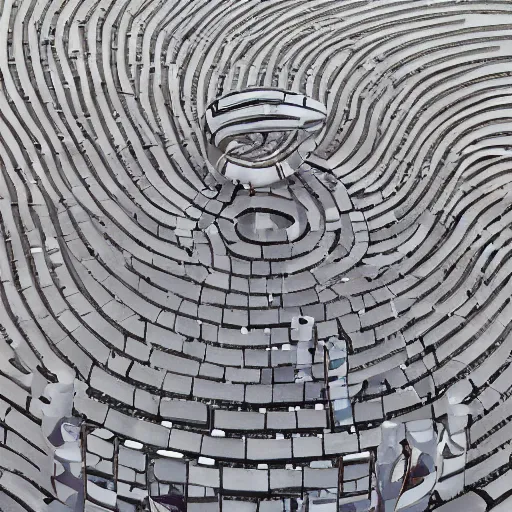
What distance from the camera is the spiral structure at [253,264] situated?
1.91 ft

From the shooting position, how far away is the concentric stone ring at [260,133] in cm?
67

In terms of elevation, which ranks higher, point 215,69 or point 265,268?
point 215,69

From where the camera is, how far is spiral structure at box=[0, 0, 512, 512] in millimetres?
582

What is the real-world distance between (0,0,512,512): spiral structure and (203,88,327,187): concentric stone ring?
0.03 ft

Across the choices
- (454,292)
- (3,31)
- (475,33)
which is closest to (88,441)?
(454,292)

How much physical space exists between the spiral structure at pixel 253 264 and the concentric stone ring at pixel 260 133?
0.01m

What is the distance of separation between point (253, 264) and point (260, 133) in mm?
114

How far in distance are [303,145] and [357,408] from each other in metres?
0.23

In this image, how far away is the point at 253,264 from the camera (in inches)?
25.5

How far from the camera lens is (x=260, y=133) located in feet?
2.24

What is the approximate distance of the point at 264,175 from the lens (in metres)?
0.68

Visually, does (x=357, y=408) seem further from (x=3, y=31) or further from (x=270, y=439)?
(x=3, y=31)

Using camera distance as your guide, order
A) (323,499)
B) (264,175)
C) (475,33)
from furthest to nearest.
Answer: (475,33)
(264,175)
(323,499)

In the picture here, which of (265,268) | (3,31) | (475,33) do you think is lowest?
(265,268)
